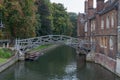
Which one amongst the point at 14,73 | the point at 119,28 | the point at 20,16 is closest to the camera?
the point at 119,28

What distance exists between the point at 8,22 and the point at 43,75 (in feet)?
54.3

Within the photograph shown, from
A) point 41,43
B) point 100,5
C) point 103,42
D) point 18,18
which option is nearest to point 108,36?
point 103,42

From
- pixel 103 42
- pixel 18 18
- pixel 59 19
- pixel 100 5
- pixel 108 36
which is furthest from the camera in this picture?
pixel 59 19

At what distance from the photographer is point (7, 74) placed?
27.4 m

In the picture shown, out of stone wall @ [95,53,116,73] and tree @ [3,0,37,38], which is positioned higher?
tree @ [3,0,37,38]

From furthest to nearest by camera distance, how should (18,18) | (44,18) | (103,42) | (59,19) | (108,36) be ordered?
1. (59,19)
2. (44,18)
3. (18,18)
4. (103,42)
5. (108,36)

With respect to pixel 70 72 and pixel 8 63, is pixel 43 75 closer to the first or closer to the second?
pixel 70 72

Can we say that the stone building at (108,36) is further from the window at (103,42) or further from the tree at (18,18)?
the tree at (18,18)

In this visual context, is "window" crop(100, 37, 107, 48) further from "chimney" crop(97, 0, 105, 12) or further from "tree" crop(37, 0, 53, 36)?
"tree" crop(37, 0, 53, 36)

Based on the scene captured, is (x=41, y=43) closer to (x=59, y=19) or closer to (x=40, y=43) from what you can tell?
(x=40, y=43)

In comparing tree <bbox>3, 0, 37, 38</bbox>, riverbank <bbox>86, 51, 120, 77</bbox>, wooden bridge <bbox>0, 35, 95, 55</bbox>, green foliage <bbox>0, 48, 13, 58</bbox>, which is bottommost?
riverbank <bbox>86, 51, 120, 77</bbox>

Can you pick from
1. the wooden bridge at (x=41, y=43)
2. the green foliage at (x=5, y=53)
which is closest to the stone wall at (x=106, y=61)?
the wooden bridge at (x=41, y=43)

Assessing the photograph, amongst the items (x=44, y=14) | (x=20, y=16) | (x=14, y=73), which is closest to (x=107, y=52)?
(x=14, y=73)

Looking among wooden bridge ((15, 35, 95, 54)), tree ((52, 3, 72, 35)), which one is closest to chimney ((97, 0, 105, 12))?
wooden bridge ((15, 35, 95, 54))
